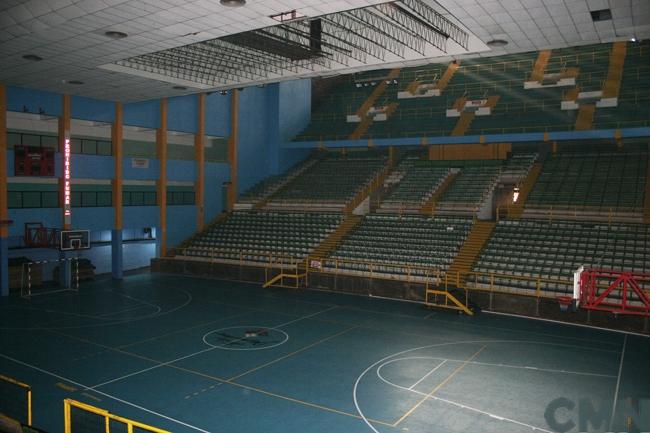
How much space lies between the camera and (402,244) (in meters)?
27.7

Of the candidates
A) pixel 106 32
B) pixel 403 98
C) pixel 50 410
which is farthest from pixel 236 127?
pixel 50 410

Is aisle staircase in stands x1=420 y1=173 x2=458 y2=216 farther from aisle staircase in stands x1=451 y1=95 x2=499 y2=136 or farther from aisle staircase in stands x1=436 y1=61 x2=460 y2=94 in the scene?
aisle staircase in stands x1=436 y1=61 x2=460 y2=94

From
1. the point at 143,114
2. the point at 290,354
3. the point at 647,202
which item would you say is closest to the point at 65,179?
the point at 143,114

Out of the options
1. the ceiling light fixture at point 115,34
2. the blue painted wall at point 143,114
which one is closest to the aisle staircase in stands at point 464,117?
the blue painted wall at point 143,114

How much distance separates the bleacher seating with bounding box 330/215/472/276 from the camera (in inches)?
1015

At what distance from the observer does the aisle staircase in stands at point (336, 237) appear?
1142 inches

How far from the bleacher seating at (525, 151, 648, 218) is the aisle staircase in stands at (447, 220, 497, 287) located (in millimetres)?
3058

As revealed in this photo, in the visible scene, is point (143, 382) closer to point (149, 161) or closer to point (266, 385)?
point (266, 385)

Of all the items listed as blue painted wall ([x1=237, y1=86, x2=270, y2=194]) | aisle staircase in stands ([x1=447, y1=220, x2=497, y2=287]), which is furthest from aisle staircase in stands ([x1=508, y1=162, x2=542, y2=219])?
blue painted wall ([x1=237, y1=86, x2=270, y2=194])

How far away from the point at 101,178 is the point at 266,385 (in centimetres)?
1940

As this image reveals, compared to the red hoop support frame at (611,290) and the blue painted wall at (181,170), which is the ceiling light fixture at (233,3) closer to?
the red hoop support frame at (611,290)

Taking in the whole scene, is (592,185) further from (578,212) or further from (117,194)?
(117,194)

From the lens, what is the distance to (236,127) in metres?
35.9

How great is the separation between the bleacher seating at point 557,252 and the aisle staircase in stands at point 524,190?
2.38 meters
